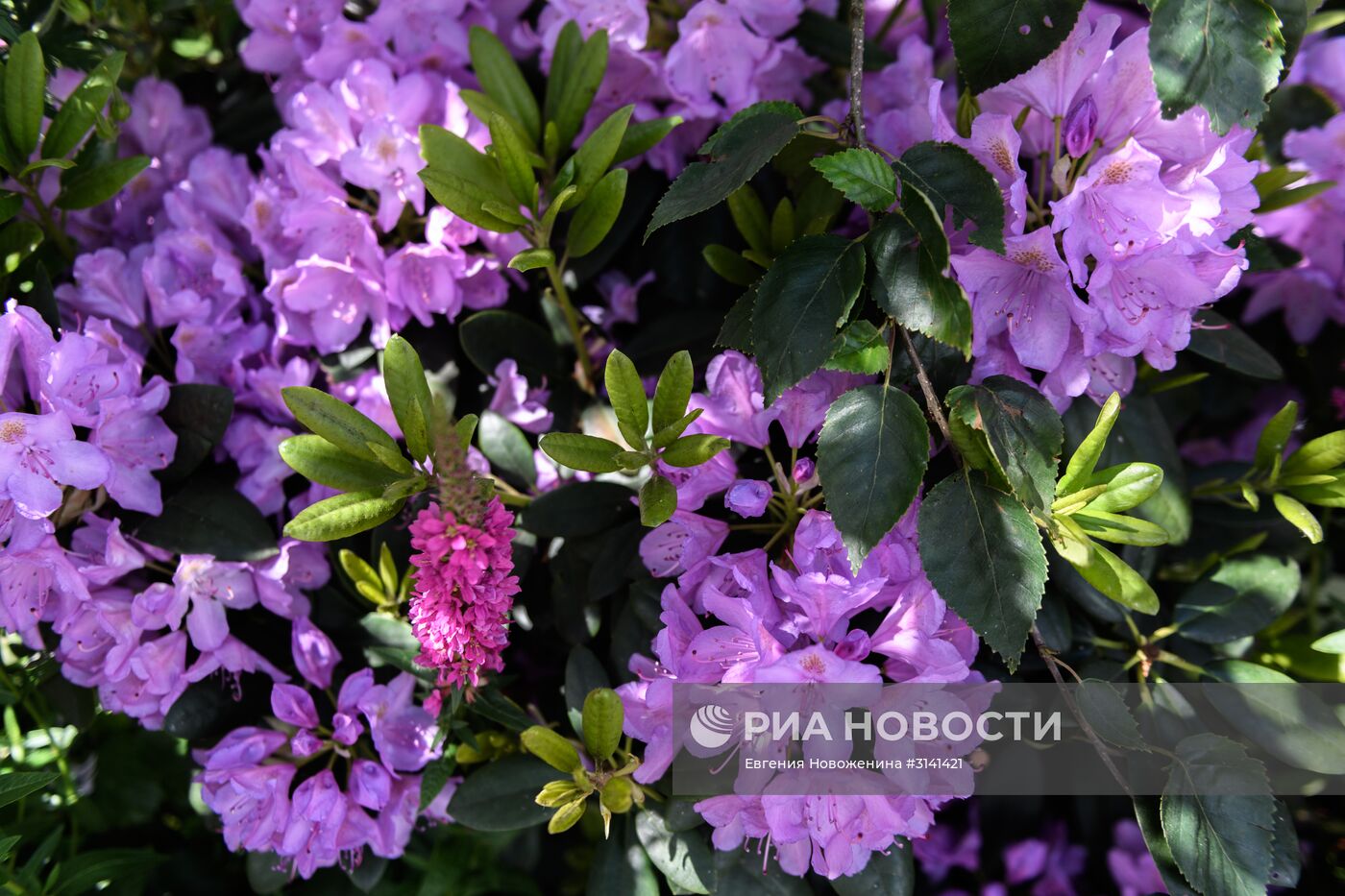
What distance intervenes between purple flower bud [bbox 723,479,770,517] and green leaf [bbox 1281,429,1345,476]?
56 centimetres

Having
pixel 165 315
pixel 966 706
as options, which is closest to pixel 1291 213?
pixel 966 706

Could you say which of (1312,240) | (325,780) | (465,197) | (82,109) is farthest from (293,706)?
(1312,240)

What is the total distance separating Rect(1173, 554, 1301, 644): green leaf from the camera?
109 centimetres

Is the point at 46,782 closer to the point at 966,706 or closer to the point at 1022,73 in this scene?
the point at 966,706

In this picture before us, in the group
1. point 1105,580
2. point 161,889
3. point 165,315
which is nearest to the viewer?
point 1105,580

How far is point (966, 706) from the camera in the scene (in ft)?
3.06

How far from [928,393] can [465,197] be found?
47cm

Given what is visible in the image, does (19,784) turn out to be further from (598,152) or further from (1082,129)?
(1082,129)

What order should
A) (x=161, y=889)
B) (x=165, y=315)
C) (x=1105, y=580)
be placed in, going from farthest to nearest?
(x=161, y=889) < (x=165, y=315) < (x=1105, y=580)

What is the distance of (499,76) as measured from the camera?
3.57 feet

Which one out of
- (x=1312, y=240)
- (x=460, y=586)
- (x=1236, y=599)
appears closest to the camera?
(x=460, y=586)

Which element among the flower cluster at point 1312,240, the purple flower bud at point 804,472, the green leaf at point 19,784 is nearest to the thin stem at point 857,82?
the purple flower bud at point 804,472

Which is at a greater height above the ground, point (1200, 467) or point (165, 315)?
point (165, 315)

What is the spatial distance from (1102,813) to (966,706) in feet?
1.73
